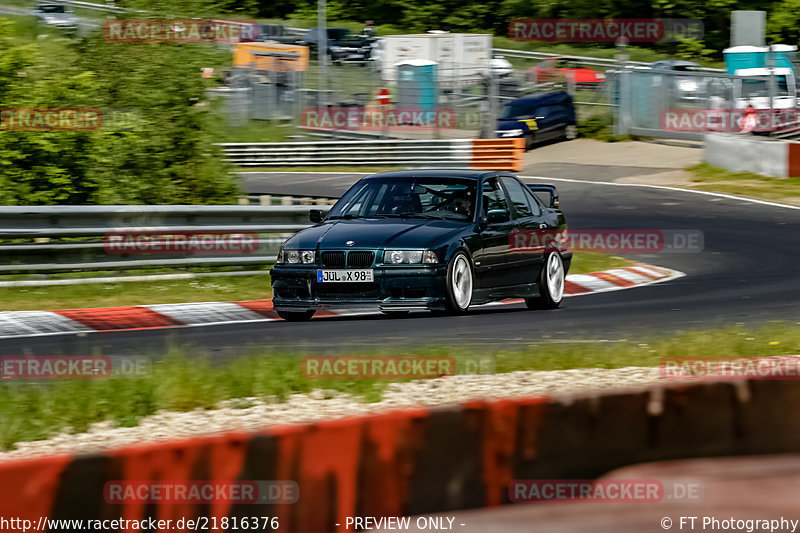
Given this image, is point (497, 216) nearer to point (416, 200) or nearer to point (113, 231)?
point (416, 200)

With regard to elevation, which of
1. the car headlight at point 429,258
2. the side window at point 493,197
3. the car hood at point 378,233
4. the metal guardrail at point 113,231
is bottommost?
the metal guardrail at point 113,231

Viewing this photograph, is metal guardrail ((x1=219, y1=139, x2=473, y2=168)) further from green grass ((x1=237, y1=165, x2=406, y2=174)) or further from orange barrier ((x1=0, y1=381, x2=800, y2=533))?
orange barrier ((x1=0, y1=381, x2=800, y2=533))

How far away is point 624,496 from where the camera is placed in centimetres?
491

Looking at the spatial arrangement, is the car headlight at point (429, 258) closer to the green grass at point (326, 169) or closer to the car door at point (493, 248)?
the car door at point (493, 248)

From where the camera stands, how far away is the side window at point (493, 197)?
11.7 meters

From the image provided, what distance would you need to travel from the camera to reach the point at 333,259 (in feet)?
35.2

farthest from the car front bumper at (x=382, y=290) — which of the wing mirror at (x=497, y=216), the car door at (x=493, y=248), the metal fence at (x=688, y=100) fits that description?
the metal fence at (x=688, y=100)

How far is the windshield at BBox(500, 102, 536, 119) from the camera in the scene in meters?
32.5

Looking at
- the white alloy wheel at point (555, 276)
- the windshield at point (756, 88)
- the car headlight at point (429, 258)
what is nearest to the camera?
the car headlight at point (429, 258)

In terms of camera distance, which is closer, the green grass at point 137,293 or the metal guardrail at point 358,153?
the green grass at point 137,293

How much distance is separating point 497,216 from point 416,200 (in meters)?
0.80

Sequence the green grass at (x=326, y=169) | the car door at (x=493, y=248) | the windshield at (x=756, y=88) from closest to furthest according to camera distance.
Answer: the car door at (x=493, y=248) → the windshield at (x=756, y=88) → the green grass at (x=326, y=169)

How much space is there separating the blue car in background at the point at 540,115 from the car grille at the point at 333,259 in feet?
71.4

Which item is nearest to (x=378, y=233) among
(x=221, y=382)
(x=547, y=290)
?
(x=547, y=290)
